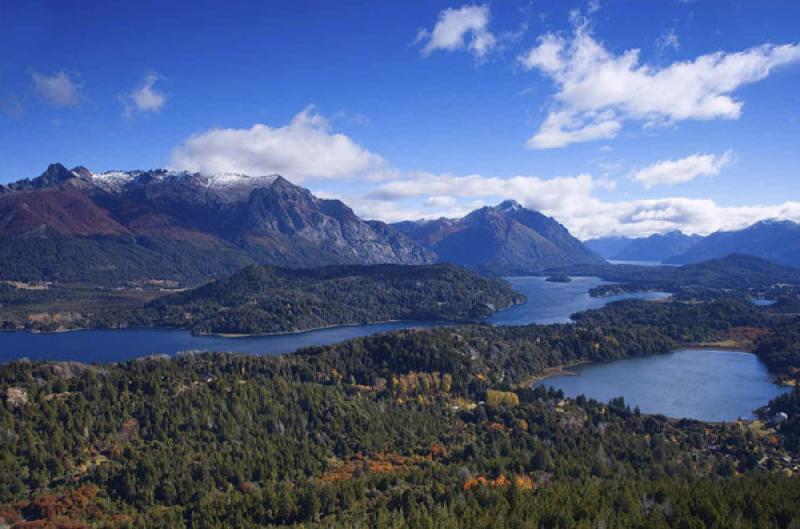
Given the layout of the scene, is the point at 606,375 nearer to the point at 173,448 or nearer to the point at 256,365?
the point at 256,365

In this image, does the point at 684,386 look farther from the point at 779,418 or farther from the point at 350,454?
the point at 350,454

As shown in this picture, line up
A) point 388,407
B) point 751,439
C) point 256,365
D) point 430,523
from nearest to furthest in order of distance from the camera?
point 430,523 < point 751,439 < point 388,407 < point 256,365

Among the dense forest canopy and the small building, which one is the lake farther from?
the dense forest canopy

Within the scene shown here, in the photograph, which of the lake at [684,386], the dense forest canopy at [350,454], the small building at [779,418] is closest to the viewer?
the dense forest canopy at [350,454]

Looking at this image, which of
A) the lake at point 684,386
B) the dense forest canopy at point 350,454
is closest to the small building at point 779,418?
the dense forest canopy at point 350,454

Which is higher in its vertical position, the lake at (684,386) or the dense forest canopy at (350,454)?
the dense forest canopy at (350,454)

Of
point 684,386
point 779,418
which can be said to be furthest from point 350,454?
point 684,386

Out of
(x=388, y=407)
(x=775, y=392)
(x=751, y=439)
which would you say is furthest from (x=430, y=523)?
(x=775, y=392)

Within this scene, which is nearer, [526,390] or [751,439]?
[751,439]

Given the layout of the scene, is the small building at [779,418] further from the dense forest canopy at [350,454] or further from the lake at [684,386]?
the lake at [684,386]
